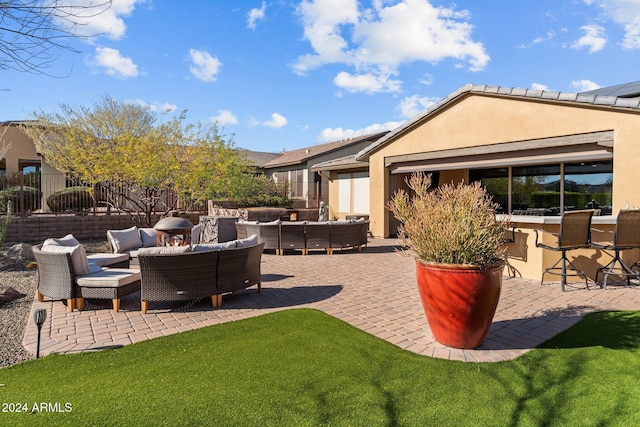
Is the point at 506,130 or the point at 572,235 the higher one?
the point at 506,130

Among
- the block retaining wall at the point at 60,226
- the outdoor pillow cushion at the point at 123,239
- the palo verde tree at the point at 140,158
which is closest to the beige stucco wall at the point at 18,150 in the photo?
the palo verde tree at the point at 140,158

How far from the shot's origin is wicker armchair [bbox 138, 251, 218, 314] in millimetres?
5492

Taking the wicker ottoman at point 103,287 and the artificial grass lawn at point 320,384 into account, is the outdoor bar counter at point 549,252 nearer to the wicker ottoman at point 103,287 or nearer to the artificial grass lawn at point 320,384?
the artificial grass lawn at point 320,384

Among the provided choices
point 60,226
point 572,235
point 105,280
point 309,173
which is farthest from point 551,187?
point 60,226

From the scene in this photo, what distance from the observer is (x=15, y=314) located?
5.61 m

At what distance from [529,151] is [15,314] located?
460 inches

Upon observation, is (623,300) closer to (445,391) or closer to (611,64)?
(445,391)

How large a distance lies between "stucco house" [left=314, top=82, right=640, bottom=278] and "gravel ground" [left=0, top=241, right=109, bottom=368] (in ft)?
27.6

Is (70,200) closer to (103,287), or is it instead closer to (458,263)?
(103,287)

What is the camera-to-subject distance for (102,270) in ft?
20.7

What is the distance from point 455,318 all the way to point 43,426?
12.5 ft

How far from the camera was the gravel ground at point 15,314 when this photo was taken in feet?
13.6

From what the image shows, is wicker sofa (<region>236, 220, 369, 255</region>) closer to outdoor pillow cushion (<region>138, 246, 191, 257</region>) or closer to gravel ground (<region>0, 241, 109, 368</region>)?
outdoor pillow cushion (<region>138, 246, 191, 257</region>)

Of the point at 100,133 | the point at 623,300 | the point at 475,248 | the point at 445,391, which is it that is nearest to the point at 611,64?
the point at 623,300
